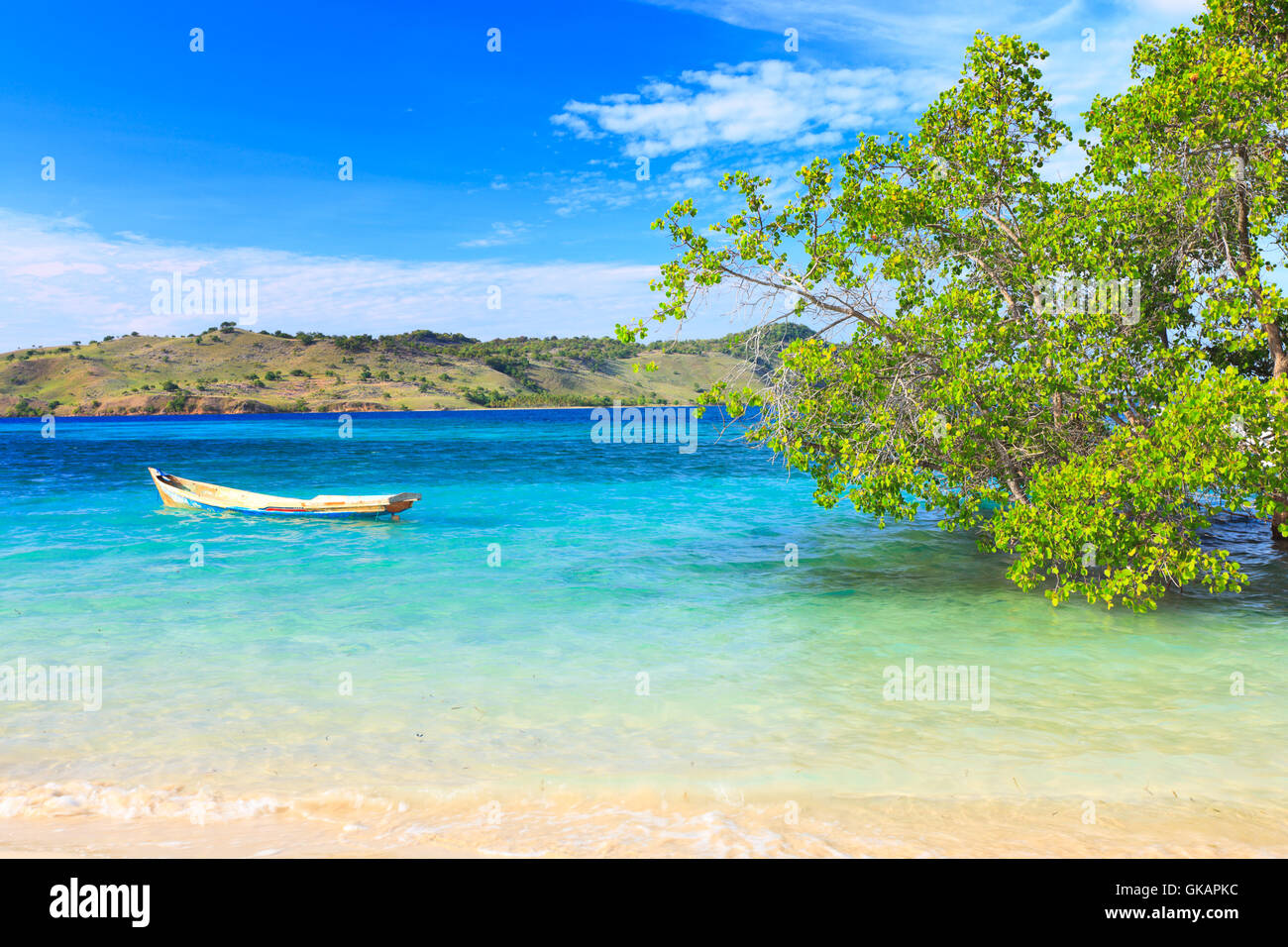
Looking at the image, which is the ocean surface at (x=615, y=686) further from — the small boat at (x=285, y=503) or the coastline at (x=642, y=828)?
the small boat at (x=285, y=503)

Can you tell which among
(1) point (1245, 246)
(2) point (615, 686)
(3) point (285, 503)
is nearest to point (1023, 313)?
(1) point (1245, 246)

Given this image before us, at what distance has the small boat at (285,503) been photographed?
2336 cm

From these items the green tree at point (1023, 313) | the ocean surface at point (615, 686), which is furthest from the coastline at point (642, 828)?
the green tree at point (1023, 313)

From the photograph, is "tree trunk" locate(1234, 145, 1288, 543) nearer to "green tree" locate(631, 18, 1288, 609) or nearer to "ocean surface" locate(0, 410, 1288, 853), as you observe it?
"green tree" locate(631, 18, 1288, 609)

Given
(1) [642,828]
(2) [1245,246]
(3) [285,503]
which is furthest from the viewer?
(3) [285,503]

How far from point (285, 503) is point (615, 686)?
17.1 metres

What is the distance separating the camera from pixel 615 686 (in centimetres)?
1035

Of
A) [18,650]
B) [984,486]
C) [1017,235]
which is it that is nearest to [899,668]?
[984,486]

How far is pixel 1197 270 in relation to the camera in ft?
48.2

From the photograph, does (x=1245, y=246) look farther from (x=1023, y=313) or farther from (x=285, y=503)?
(x=285, y=503)

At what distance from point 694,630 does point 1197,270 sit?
36.6 feet

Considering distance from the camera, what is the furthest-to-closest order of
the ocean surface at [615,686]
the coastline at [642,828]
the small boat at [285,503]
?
the small boat at [285,503] < the ocean surface at [615,686] < the coastline at [642,828]

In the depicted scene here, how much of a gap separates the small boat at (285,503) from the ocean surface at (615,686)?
4.49ft
